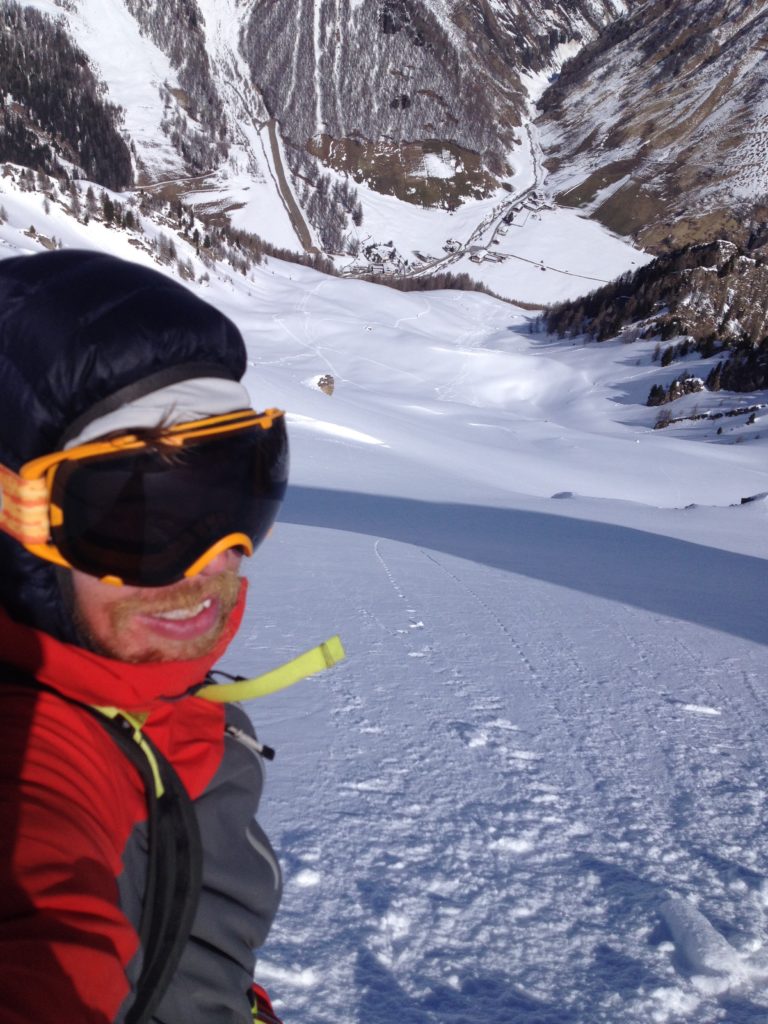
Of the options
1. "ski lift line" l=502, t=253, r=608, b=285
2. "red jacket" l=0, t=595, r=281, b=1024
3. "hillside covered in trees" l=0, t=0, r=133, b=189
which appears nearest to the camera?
"red jacket" l=0, t=595, r=281, b=1024

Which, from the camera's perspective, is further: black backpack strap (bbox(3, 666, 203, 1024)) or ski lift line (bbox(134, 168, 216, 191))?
ski lift line (bbox(134, 168, 216, 191))

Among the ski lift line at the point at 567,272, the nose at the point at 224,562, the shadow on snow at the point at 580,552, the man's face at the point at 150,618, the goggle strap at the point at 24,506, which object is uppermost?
the ski lift line at the point at 567,272

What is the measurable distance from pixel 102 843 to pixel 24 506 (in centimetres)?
42

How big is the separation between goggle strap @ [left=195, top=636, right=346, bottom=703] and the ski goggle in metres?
0.22

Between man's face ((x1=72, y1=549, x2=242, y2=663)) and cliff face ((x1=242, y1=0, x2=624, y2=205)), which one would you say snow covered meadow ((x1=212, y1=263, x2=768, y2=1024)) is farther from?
cliff face ((x1=242, y1=0, x2=624, y2=205))

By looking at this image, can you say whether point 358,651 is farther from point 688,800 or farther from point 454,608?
point 688,800

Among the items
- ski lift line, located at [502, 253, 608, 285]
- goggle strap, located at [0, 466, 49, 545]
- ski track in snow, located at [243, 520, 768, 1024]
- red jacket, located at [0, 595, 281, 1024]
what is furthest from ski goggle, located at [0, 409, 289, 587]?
ski lift line, located at [502, 253, 608, 285]

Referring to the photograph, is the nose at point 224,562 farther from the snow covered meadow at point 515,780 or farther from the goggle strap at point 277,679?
the snow covered meadow at point 515,780

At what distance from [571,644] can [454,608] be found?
0.67 metres

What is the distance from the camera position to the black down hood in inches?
34.0

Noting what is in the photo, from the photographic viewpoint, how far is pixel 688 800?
195cm

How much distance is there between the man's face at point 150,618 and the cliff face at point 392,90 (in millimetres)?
93081

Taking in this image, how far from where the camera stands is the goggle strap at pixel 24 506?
89 cm

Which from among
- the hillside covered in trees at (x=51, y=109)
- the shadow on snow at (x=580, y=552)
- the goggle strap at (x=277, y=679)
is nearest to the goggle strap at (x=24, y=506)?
the goggle strap at (x=277, y=679)
